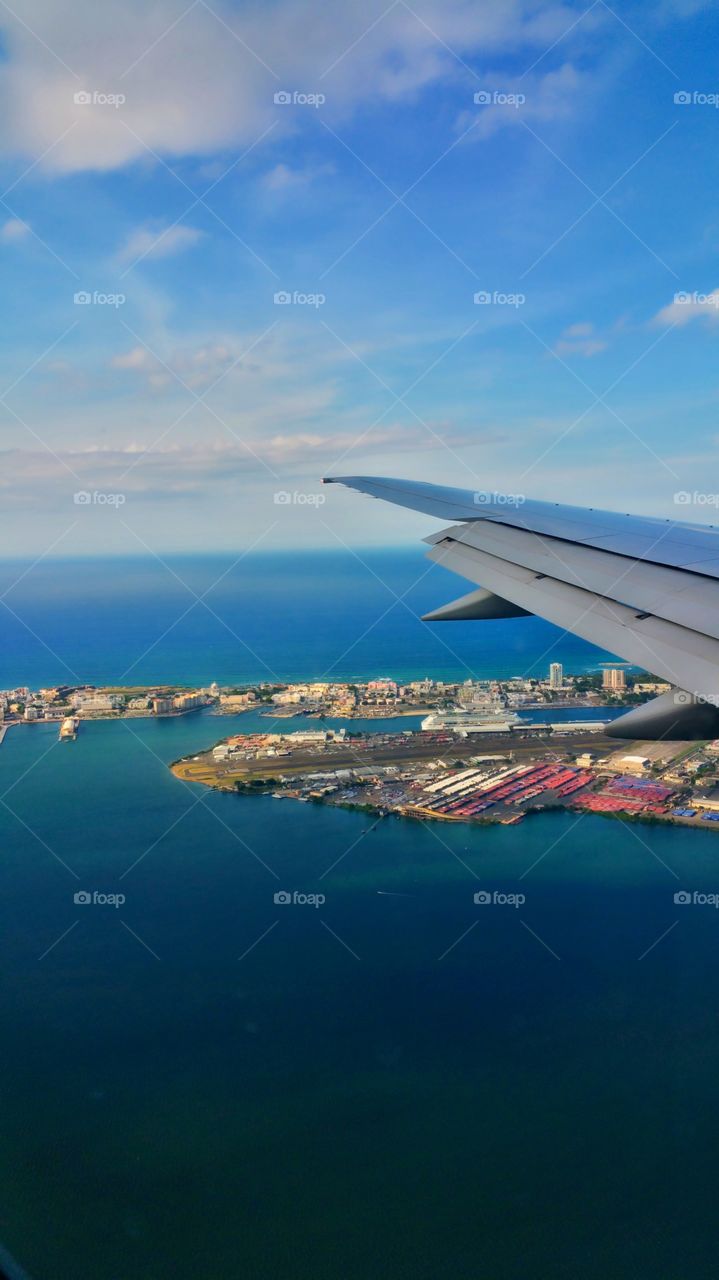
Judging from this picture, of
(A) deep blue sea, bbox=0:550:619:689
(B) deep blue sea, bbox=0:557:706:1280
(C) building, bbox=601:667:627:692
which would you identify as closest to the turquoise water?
(B) deep blue sea, bbox=0:557:706:1280

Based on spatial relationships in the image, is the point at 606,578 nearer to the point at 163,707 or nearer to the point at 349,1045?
the point at 349,1045

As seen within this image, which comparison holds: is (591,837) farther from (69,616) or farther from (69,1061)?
(69,616)
